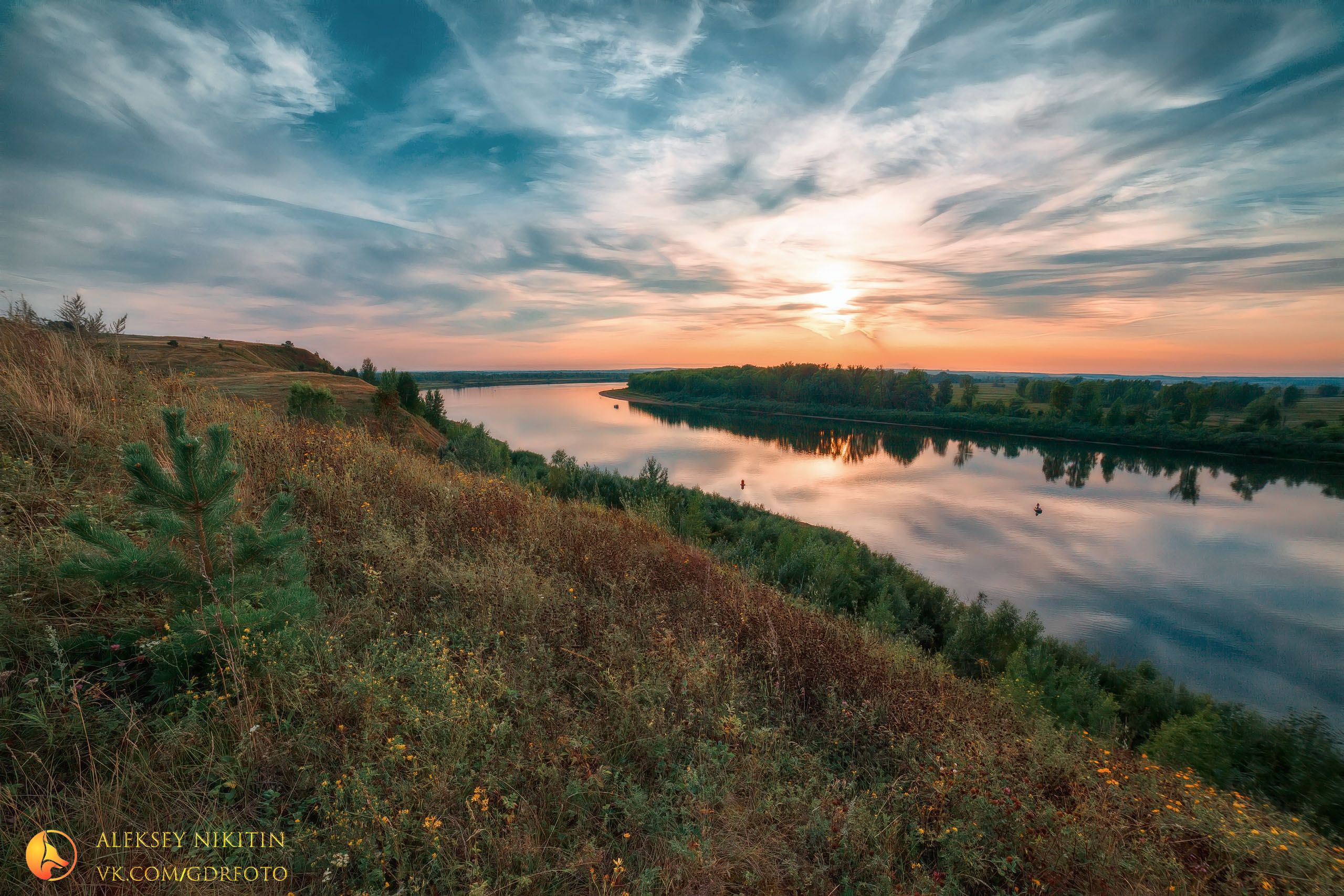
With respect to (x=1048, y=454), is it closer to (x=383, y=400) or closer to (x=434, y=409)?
(x=434, y=409)

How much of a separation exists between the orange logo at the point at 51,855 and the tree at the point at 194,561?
28.5 inches

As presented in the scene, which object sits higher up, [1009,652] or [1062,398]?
[1062,398]

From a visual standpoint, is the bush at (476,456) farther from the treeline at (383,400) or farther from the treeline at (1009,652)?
the treeline at (383,400)

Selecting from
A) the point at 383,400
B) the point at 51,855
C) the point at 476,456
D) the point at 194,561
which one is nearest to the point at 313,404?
the point at 476,456

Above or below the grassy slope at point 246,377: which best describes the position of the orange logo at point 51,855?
below

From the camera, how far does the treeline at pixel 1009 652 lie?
619 cm

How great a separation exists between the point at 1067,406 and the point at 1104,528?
170ft

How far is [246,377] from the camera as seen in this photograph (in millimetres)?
16719

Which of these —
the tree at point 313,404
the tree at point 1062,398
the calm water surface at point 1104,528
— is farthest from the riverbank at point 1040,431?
the tree at point 313,404

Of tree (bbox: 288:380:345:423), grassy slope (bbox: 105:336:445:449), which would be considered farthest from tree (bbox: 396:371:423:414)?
tree (bbox: 288:380:345:423)

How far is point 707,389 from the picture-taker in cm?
10512

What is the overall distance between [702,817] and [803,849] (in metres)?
0.50

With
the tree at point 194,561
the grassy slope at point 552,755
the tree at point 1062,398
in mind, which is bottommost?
the grassy slope at point 552,755

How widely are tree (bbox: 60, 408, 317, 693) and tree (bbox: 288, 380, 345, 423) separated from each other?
9944 mm
